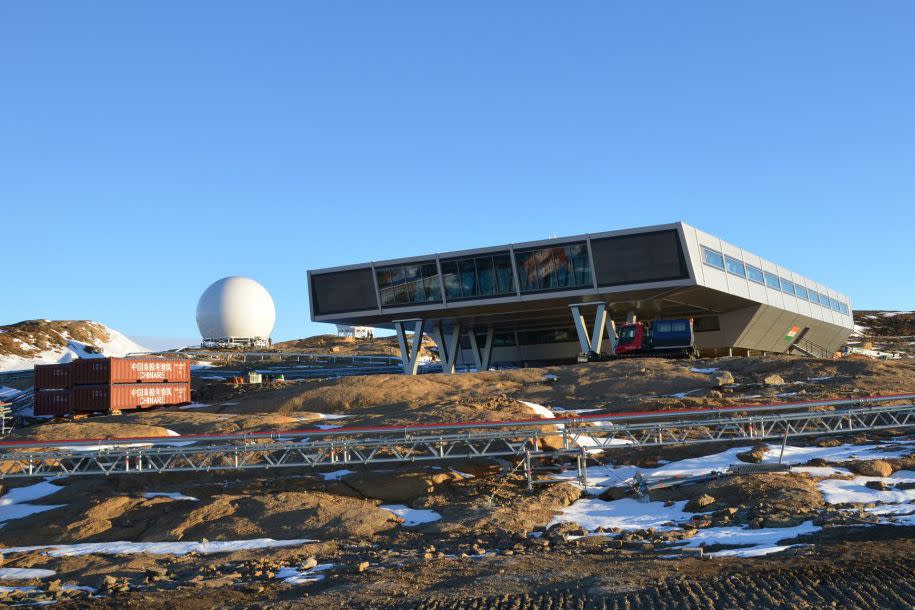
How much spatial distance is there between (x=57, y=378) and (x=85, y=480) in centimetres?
2231

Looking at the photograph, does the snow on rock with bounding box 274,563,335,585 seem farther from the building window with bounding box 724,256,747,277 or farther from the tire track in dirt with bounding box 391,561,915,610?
the building window with bounding box 724,256,747,277

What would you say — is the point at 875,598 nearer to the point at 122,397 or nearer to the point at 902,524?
the point at 902,524

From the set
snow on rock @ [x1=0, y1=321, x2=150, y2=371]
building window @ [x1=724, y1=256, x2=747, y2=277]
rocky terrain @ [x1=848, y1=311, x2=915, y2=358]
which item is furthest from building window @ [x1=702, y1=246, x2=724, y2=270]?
snow on rock @ [x1=0, y1=321, x2=150, y2=371]

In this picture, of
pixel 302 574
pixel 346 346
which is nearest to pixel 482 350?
pixel 346 346

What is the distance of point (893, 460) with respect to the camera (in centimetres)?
2708

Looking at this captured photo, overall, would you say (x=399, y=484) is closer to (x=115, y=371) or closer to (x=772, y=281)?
(x=115, y=371)

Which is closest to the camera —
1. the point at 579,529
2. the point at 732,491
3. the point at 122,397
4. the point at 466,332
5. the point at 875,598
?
the point at 875,598

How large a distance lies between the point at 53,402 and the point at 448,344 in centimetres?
3308

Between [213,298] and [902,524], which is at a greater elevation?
[213,298]

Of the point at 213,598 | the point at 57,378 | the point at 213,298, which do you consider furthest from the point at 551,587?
the point at 213,298

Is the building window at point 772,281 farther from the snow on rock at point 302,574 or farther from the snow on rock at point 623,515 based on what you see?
the snow on rock at point 302,574

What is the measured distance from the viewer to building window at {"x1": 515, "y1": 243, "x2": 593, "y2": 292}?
57.8m

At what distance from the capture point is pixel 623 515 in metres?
24.4

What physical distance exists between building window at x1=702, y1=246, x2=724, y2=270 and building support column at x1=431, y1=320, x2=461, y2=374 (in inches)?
891
